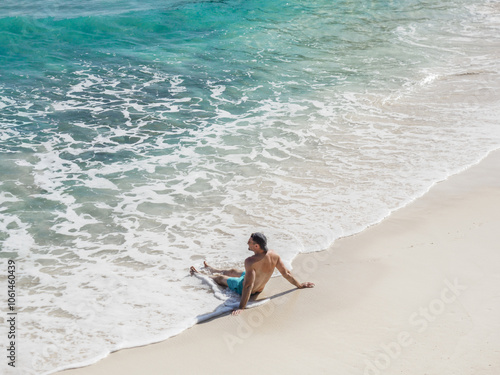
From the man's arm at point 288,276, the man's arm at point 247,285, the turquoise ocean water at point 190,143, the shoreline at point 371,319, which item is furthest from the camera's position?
the turquoise ocean water at point 190,143

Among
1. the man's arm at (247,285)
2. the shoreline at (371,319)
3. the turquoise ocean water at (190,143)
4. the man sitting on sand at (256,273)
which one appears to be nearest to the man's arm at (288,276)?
the man sitting on sand at (256,273)

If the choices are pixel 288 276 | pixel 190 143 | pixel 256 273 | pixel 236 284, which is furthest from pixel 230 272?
pixel 190 143

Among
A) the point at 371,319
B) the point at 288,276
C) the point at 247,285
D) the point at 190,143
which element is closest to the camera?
the point at 371,319

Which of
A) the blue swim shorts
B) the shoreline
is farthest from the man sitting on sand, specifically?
the shoreline

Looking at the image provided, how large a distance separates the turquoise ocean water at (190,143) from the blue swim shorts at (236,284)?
15 cm

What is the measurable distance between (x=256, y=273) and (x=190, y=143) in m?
5.62

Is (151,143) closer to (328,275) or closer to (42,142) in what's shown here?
(42,142)

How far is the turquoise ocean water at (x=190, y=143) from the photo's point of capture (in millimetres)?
6883

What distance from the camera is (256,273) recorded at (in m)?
6.44

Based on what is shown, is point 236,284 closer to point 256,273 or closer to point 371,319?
point 256,273

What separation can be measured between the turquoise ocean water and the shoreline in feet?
1.35

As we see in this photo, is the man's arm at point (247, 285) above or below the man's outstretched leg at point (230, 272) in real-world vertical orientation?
above

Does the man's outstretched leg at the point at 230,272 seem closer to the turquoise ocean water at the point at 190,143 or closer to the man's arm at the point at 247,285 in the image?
the turquoise ocean water at the point at 190,143

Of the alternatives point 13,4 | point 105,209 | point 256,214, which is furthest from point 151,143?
point 13,4
